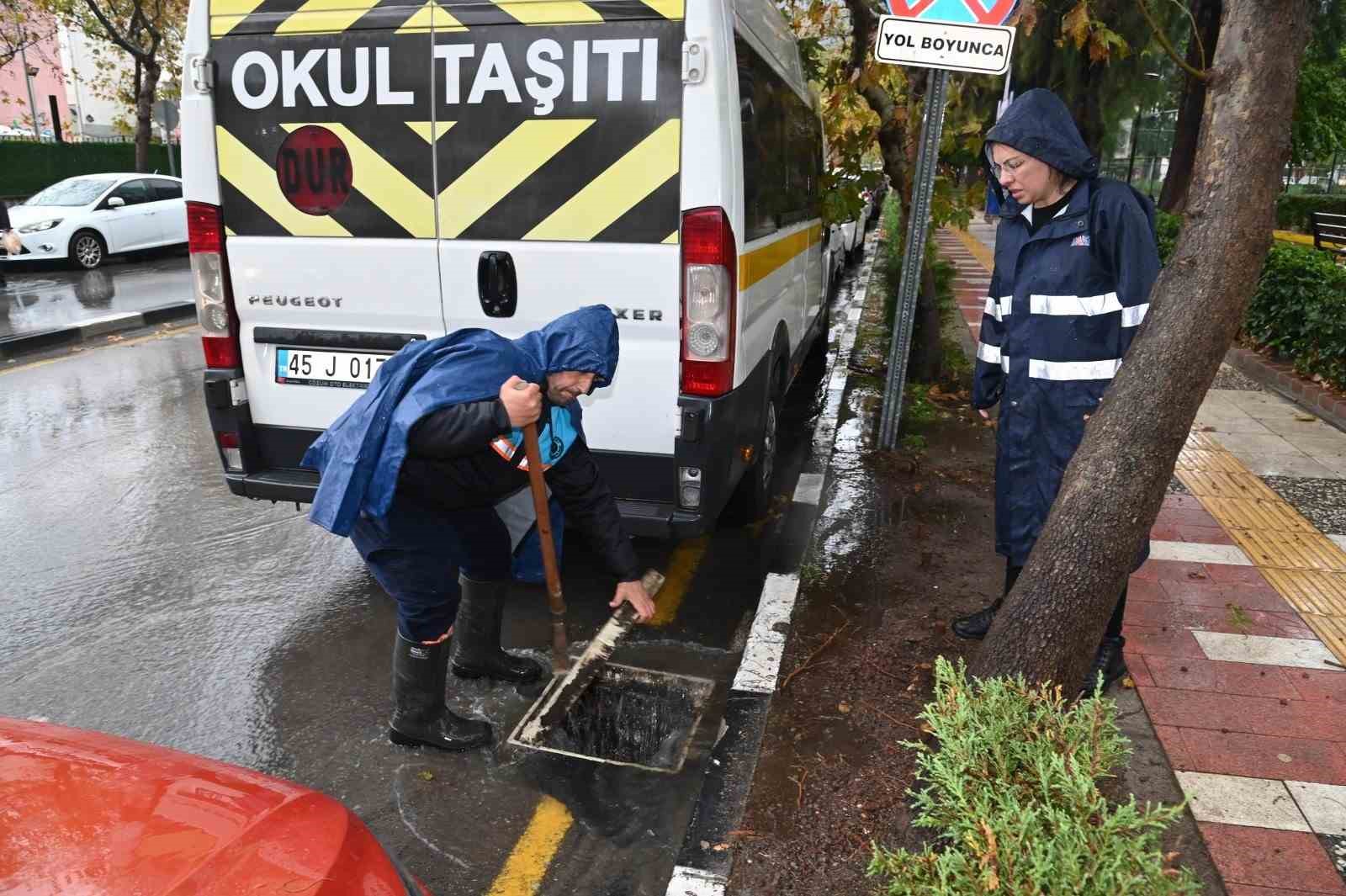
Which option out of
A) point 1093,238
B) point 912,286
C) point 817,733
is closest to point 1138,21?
point 912,286

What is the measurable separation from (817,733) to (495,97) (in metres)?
2.58

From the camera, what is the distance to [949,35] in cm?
488

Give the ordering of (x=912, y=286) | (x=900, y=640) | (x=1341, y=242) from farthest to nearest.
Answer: (x=1341, y=242) < (x=912, y=286) < (x=900, y=640)

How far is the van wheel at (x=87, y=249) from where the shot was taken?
15227 millimetres

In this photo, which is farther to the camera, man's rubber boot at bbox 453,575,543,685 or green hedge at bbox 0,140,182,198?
green hedge at bbox 0,140,182,198

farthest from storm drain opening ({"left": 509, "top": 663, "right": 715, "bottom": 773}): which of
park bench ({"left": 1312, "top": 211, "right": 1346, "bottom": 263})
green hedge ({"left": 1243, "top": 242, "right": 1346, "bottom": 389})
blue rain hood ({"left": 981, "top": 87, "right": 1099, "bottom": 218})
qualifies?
park bench ({"left": 1312, "top": 211, "right": 1346, "bottom": 263})

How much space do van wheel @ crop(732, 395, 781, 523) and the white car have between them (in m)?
13.9

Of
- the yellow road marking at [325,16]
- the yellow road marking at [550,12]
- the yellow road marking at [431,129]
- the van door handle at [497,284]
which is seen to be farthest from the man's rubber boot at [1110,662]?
the yellow road marking at [325,16]

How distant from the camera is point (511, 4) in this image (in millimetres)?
3602

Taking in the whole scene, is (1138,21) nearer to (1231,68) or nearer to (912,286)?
(912,286)

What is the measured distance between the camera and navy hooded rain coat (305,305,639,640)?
2.71m

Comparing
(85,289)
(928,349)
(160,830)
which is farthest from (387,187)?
(85,289)

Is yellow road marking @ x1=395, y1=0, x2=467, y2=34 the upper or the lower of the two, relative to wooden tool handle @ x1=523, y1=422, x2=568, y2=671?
upper

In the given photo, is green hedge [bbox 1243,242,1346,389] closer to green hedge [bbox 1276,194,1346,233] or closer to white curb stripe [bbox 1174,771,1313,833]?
white curb stripe [bbox 1174,771,1313,833]
